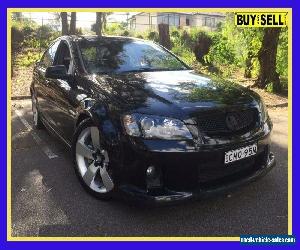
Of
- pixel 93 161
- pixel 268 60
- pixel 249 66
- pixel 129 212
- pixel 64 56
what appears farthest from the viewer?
pixel 249 66

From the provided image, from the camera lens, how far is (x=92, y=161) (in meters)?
3.68

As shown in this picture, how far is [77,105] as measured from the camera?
379 cm

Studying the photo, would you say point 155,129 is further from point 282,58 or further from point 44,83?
point 282,58

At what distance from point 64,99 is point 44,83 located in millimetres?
1002

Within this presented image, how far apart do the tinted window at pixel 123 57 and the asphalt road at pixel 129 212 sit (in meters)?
1.23

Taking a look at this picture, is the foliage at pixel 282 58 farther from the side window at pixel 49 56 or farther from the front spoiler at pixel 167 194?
the front spoiler at pixel 167 194

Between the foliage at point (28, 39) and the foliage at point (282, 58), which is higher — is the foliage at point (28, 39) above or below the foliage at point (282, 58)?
above

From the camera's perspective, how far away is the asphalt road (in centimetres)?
319

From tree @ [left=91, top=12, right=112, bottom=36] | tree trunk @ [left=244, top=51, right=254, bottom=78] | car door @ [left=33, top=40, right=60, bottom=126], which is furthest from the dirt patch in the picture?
tree trunk @ [left=244, top=51, right=254, bottom=78]

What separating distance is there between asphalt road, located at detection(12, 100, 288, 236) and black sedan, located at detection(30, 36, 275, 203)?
23 centimetres

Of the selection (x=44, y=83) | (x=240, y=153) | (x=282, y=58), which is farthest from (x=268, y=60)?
(x=240, y=153)

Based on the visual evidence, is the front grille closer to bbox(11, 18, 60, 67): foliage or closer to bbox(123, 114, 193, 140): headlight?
bbox(123, 114, 193, 140): headlight

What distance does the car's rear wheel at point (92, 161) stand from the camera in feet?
11.2

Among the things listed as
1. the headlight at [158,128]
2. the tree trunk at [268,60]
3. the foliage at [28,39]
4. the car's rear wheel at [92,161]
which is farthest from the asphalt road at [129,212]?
the foliage at [28,39]
